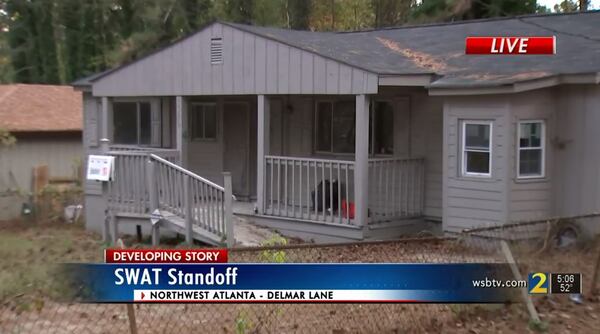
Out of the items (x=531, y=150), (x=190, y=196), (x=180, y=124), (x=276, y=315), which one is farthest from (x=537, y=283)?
(x=180, y=124)

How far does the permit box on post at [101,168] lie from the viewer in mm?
13789

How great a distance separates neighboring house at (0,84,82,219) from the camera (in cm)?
2172

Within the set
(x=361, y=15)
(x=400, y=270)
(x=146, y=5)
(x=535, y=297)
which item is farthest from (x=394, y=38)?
(x=361, y=15)

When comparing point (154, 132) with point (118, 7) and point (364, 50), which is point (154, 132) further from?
point (118, 7)

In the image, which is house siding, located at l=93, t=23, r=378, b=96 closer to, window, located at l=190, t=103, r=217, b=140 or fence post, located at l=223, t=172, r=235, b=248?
window, located at l=190, t=103, r=217, b=140

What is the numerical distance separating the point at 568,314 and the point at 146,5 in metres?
30.4

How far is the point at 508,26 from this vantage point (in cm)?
1464

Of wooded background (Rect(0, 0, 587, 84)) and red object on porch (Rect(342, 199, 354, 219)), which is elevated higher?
wooded background (Rect(0, 0, 587, 84))

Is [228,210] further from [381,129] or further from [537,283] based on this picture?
[537,283]

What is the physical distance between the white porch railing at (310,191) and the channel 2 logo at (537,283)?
19.2ft

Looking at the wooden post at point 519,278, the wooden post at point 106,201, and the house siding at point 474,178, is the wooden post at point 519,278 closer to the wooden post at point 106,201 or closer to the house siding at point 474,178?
the house siding at point 474,178

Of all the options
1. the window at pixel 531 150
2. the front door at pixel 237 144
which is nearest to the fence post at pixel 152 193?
the front door at pixel 237 144

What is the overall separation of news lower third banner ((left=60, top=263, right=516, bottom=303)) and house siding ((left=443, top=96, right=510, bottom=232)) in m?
5.73

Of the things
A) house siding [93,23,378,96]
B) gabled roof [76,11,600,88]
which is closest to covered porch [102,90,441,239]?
house siding [93,23,378,96]
